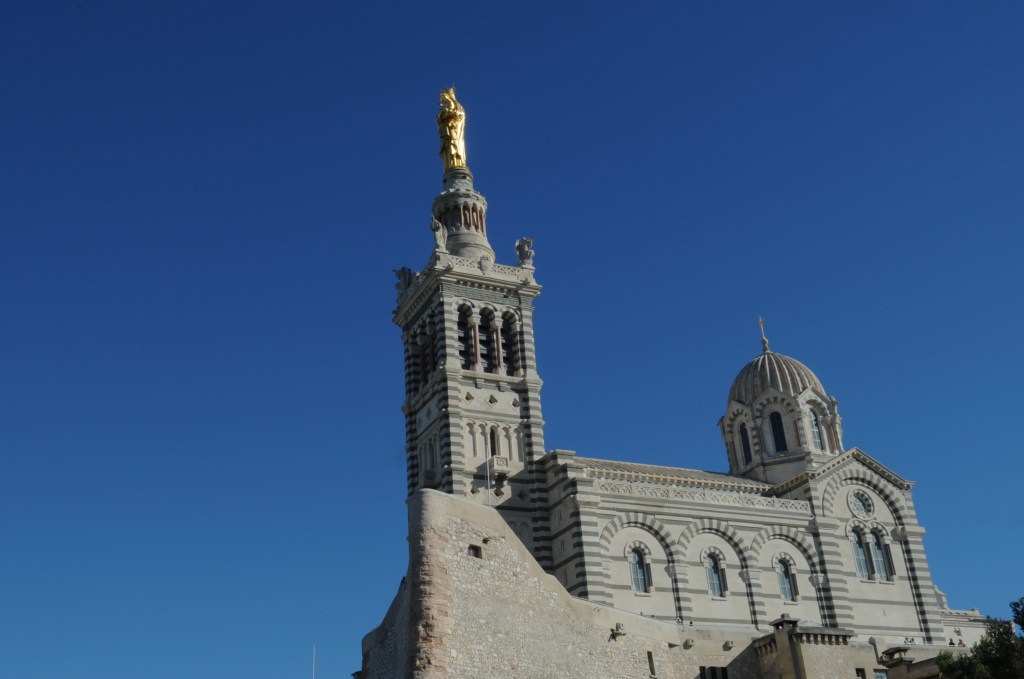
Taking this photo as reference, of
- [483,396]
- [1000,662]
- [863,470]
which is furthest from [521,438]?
[1000,662]

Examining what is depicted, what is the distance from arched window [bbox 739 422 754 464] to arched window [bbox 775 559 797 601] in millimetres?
8040

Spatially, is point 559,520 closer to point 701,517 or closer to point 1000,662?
point 701,517

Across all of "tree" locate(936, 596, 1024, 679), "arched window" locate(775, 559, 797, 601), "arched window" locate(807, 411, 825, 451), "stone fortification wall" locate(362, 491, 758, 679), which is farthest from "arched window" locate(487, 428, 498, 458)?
"tree" locate(936, 596, 1024, 679)

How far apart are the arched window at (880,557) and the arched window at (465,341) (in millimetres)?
18333

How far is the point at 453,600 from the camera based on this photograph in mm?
28125

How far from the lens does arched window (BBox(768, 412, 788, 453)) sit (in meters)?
54.2

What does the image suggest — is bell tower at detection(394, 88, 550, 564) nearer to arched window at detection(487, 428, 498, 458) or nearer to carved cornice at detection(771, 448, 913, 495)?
arched window at detection(487, 428, 498, 458)

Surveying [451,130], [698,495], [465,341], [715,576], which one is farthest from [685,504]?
[451,130]

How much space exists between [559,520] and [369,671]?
1468cm

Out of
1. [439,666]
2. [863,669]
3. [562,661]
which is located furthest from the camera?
[863,669]

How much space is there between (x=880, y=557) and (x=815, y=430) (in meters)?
6.99

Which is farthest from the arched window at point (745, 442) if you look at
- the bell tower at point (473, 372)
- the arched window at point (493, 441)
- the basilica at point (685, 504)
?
the arched window at point (493, 441)

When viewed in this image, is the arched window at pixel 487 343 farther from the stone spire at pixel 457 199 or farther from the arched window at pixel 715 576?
the arched window at pixel 715 576

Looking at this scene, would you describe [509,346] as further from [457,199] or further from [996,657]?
[996,657]
